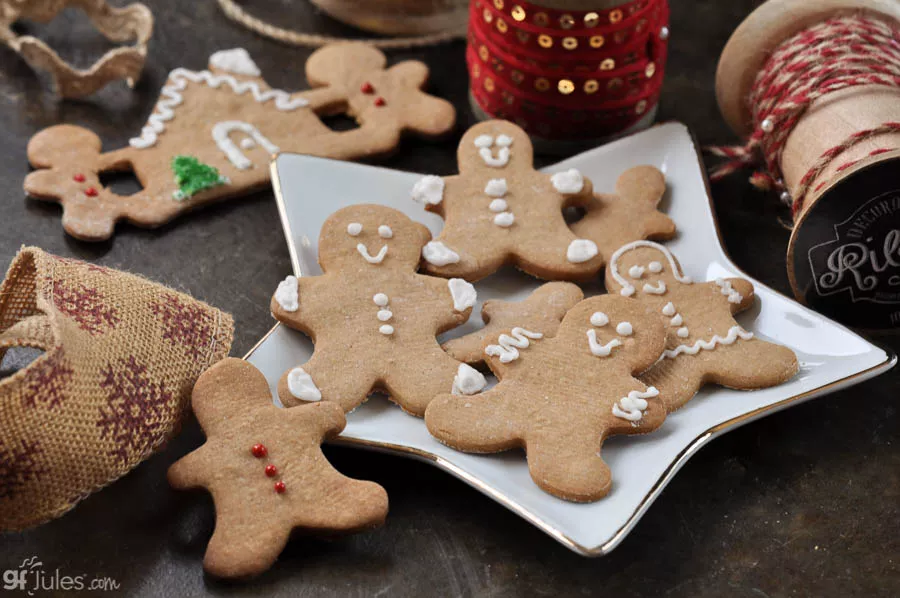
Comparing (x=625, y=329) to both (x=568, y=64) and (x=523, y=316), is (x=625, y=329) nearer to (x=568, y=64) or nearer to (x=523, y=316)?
(x=523, y=316)

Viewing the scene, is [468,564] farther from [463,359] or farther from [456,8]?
[456,8]

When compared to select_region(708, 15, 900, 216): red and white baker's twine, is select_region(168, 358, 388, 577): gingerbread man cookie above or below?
below

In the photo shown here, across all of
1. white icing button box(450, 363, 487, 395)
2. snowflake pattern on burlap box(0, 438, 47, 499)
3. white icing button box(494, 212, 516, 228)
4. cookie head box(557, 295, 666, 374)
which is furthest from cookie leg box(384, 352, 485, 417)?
snowflake pattern on burlap box(0, 438, 47, 499)

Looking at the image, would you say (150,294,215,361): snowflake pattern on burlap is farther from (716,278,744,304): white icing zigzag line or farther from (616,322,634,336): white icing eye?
(716,278,744,304): white icing zigzag line

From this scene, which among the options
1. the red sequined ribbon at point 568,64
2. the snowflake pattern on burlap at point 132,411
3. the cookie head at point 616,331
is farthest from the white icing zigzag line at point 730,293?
the snowflake pattern on burlap at point 132,411

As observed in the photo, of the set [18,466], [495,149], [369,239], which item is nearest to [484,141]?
[495,149]

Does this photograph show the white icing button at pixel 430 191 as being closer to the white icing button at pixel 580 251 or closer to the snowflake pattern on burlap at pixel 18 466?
the white icing button at pixel 580 251
